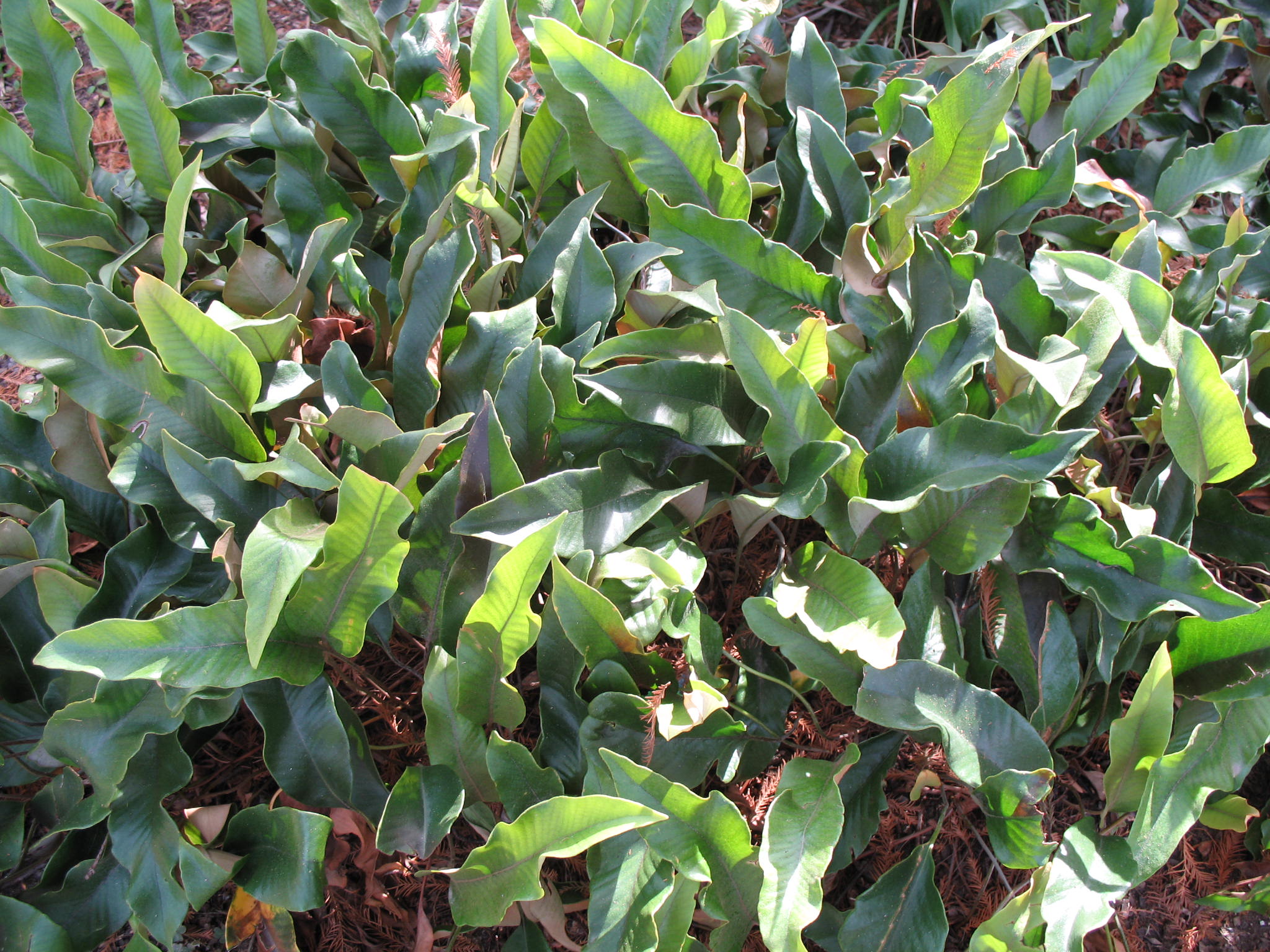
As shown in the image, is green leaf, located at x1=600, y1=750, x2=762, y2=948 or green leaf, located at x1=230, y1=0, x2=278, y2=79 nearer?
green leaf, located at x1=600, y1=750, x2=762, y2=948

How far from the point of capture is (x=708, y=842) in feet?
3.89

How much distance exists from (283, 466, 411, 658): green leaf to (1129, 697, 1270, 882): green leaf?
1.04m

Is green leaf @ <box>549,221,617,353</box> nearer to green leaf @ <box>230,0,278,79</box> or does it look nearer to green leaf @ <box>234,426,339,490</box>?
green leaf @ <box>234,426,339,490</box>

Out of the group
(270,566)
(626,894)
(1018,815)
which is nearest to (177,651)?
(270,566)

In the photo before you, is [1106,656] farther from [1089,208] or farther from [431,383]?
[1089,208]

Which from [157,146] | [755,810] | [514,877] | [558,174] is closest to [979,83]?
[558,174]

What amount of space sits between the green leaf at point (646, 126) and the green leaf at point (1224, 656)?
0.96m

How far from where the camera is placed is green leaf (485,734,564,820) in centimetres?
122

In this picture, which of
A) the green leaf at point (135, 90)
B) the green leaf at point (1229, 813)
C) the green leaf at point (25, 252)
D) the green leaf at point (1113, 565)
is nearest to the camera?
the green leaf at point (1113, 565)

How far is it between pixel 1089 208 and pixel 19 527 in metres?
2.24

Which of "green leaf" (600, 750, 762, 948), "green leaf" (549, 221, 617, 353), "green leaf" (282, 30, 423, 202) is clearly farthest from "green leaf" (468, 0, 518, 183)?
"green leaf" (600, 750, 762, 948)

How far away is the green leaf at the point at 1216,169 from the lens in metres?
1.79

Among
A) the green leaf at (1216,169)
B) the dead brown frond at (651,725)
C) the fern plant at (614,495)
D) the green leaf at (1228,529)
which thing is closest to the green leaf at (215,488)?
the fern plant at (614,495)

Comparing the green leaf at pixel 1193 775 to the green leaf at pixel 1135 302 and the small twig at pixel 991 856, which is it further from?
the green leaf at pixel 1135 302
